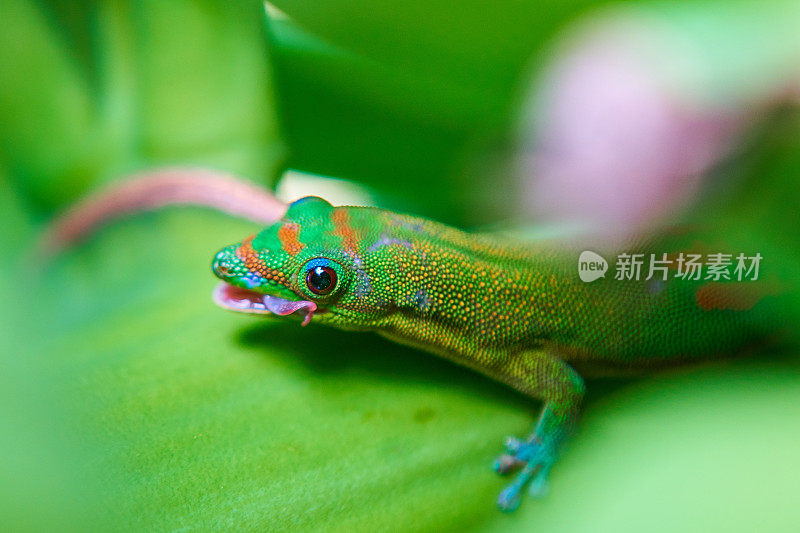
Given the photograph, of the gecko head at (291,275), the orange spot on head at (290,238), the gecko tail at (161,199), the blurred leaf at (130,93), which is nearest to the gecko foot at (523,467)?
the gecko head at (291,275)

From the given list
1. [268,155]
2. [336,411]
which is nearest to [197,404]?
[336,411]

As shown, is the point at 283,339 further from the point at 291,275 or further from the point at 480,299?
the point at 480,299

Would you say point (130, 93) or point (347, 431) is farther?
point (130, 93)

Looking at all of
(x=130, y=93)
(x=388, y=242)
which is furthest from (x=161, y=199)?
(x=388, y=242)

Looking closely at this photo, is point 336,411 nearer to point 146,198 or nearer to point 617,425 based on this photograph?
point 617,425

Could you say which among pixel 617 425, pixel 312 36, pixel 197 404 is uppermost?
pixel 312 36

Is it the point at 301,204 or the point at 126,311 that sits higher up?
the point at 301,204

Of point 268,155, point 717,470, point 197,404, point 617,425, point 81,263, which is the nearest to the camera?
point 717,470
